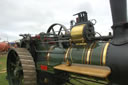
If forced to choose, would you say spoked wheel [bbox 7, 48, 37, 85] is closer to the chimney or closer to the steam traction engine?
the steam traction engine

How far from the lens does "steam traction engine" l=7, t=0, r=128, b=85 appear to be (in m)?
2.04

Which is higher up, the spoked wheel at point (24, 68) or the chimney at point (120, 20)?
the chimney at point (120, 20)

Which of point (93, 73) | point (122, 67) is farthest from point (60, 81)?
point (122, 67)

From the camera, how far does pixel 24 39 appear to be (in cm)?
420

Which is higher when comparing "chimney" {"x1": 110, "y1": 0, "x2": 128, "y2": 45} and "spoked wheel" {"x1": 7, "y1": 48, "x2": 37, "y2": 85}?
"chimney" {"x1": 110, "y1": 0, "x2": 128, "y2": 45}

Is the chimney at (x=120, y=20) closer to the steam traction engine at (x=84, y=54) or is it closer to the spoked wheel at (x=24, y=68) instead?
the steam traction engine at (x=84, y=54)

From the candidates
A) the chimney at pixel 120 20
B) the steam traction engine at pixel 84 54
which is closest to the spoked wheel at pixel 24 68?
the steam traction engine at pixel 84 54

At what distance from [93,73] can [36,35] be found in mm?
2578

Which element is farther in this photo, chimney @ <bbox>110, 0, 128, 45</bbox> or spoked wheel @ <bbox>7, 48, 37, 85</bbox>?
spoked wheel @ <bbox>7, 48, 37, 85</bbox>

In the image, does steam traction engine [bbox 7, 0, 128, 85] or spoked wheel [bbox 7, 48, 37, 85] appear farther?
spoked wheel [bbox 7, 48, 37, 85]

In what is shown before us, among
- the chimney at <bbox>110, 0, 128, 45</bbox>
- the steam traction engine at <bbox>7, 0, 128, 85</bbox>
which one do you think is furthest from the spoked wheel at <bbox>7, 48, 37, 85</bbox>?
the chimney at <bbox>110, 0, 128, 45</bbox>

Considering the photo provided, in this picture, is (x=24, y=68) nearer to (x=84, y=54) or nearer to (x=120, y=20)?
(x=84, y=54)

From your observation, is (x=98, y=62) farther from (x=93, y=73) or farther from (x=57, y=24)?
(x=57, y=24)

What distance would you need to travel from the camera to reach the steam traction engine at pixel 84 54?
2.04m
